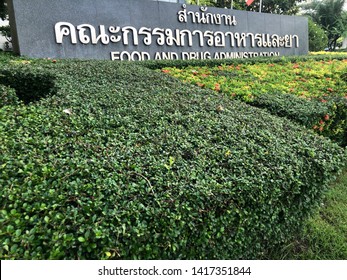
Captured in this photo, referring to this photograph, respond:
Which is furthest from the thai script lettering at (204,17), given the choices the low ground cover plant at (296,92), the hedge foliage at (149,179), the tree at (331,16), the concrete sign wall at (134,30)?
the tree at (331,16)

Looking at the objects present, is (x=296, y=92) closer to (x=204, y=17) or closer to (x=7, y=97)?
(x=7, y=97)

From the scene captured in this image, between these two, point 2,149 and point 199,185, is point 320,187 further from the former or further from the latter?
point 2,149

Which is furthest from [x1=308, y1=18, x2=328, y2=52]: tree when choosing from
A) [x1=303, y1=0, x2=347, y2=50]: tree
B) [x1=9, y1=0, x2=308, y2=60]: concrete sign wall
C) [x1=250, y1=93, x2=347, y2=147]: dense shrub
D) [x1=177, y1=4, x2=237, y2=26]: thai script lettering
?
[x1=250, y1=93, x2=347, y2=147]: dense shrub

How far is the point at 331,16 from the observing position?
22.8 meters

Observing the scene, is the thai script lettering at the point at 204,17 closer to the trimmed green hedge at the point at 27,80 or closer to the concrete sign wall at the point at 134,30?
the concrete sign wall at the point at 134,30

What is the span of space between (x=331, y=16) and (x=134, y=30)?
73.7 feet

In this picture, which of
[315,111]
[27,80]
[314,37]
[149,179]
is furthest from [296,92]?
[314,37]

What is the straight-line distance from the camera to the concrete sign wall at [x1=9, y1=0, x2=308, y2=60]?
5.58m

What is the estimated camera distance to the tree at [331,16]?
22281mm

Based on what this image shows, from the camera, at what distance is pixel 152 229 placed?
1225 millimetres

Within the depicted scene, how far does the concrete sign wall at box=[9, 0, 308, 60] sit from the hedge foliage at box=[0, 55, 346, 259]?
153 inches

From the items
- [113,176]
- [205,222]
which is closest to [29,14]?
[113,176]

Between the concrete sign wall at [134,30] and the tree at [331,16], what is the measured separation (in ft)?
54.6

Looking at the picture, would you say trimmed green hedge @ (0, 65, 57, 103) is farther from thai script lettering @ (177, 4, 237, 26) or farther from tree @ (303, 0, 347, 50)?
tree @ (303, 0, 347, 50)
